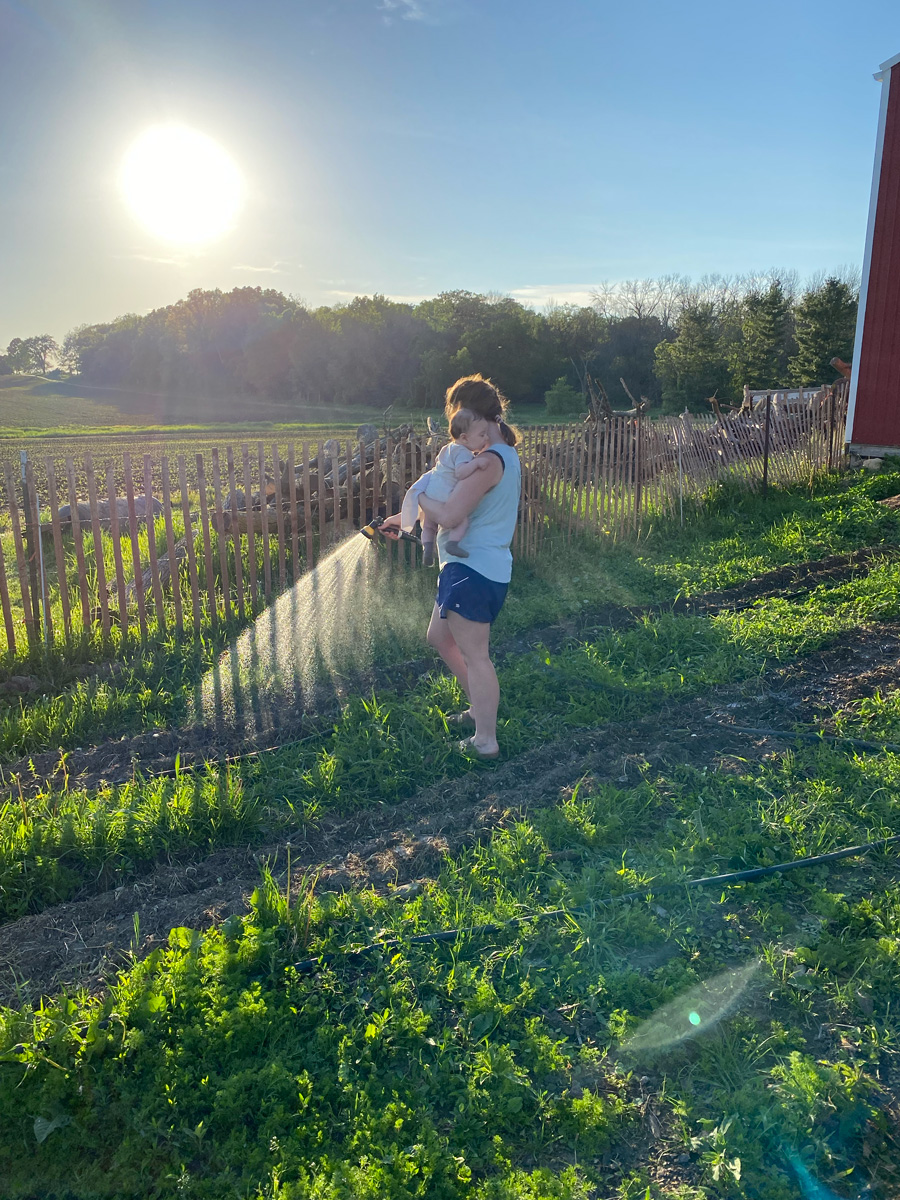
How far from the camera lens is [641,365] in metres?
50.2

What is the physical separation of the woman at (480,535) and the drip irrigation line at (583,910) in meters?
1.34

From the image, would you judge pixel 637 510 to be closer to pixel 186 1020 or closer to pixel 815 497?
pixel 815 497

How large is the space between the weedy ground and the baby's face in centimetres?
168

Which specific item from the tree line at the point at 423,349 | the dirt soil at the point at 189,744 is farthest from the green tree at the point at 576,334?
the dirt soil at the point at 189,744

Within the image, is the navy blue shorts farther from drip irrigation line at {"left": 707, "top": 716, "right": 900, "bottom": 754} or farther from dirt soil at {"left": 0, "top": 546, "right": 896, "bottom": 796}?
drip irrigation line at {"left": 707, "top": 716, "right": 900, "bottom": 754}

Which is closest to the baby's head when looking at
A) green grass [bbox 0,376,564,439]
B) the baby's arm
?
the baby's arm

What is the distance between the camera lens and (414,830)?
3701mm

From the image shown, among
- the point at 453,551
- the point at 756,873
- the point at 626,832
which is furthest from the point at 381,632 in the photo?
the point at 756,873

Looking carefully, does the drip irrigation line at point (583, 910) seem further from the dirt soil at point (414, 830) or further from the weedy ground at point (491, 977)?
the dirt soil at point (414, 830)

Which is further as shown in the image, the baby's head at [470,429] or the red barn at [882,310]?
the red barn at [882,310]

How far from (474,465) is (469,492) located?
0.44 feet

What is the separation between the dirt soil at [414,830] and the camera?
9.70 feet

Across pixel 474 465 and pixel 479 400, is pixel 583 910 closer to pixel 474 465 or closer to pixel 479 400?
pixel 474 465

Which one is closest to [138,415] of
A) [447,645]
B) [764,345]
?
[764,345]
